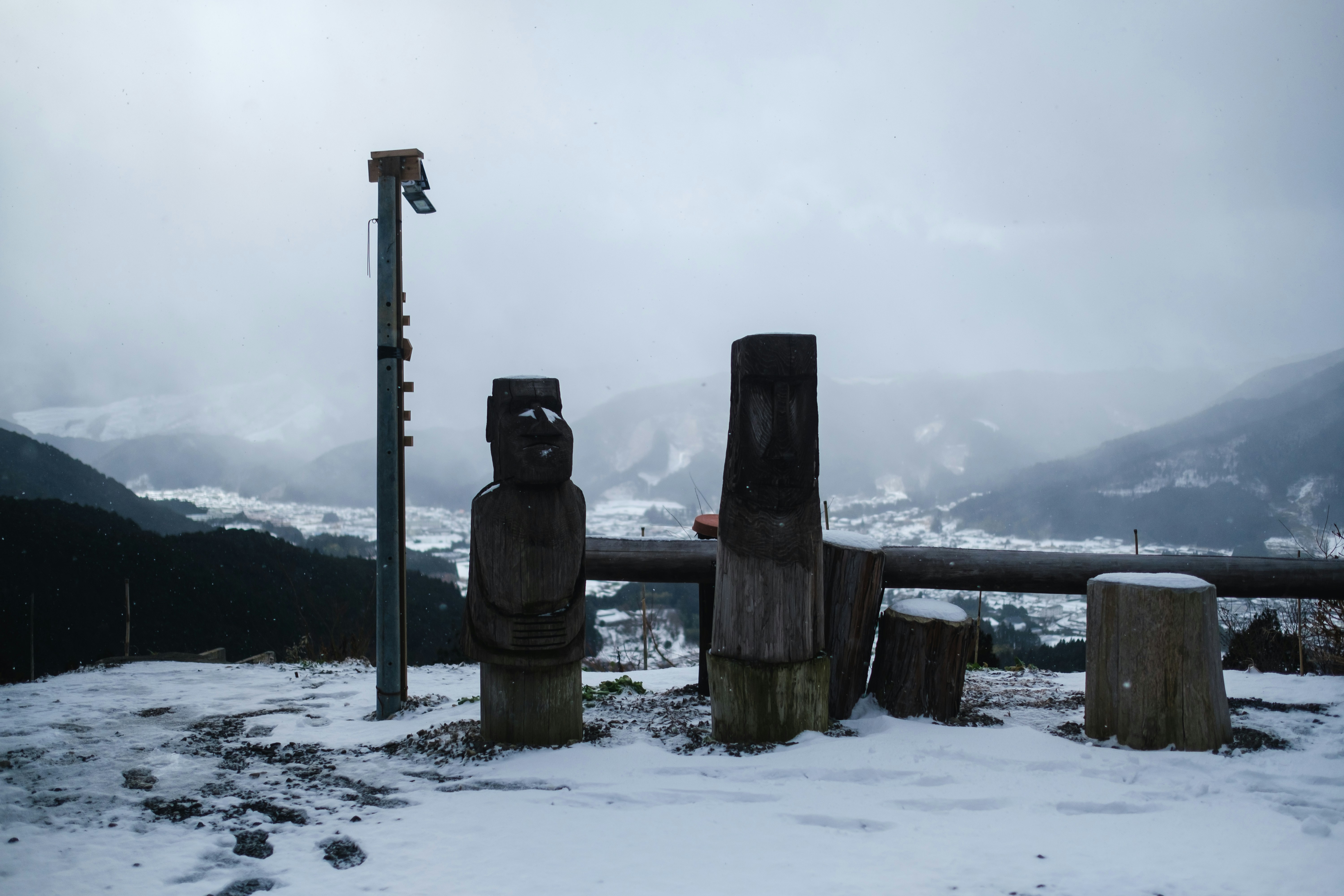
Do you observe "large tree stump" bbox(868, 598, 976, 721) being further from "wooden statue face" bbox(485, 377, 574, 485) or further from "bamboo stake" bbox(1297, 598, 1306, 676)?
"bamboo stake" bbox(1297, 598, 1306, 676)

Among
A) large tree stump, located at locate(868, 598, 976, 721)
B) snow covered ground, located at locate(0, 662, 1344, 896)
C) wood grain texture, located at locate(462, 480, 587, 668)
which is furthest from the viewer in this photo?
large tree stump, located at locate(868, 598, 976, 721)

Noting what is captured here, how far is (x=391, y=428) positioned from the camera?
461cm

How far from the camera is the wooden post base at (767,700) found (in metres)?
3.61

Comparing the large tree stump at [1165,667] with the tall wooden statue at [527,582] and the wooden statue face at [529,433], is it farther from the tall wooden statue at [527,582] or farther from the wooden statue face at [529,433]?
the wooden statue face at [529,433]

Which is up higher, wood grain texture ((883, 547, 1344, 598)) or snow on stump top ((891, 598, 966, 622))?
wood grain texture ((883, 547, 1344, 598))

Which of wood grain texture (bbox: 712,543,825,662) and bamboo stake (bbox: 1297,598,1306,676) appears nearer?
wood grain texture (bbox: 712,543,825,662)

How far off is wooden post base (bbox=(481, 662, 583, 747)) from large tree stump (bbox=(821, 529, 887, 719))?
4.97ft

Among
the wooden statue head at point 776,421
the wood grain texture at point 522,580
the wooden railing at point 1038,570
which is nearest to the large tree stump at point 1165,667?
the wooden railing at point 1038,570

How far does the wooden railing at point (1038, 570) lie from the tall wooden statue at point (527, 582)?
2.92ft

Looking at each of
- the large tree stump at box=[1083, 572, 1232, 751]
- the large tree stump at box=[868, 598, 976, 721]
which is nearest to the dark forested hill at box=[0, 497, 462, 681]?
the large tree stump at box=[868, 598, 976, 721]

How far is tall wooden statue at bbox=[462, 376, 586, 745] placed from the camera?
3.67 m

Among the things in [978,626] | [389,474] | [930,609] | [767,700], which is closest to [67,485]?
[389,474]

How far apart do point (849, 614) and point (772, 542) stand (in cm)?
89

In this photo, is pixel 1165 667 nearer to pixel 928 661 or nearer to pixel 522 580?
pixel 928 661
